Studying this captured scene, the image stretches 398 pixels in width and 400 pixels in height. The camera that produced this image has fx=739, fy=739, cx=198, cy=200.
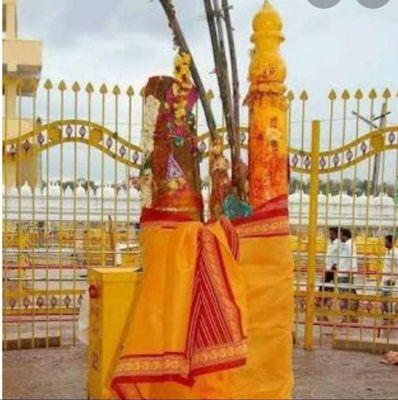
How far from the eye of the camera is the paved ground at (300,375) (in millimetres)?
5344

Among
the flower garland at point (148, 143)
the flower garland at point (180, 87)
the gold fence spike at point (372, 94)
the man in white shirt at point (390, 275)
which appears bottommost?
the man in white shirt at point (390, 275)

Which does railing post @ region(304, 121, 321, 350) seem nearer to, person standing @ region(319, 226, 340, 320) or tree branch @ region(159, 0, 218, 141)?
person standing @ region(319, 226, 340, 320)

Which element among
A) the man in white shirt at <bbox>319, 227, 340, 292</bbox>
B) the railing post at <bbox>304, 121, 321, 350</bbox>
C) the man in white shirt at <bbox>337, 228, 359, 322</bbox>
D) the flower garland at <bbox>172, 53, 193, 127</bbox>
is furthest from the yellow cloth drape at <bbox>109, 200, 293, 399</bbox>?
the man in white shirt at <bbox>319, 227, 340, 292</bbox>

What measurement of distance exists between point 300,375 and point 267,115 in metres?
2.50

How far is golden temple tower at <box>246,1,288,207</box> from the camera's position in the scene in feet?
14.2

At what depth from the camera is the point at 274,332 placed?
427 cm

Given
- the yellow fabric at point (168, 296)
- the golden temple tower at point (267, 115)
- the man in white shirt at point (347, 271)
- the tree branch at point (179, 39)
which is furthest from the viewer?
the man in white shirt at point (347, 271)

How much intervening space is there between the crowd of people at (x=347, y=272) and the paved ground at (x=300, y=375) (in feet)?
1.98

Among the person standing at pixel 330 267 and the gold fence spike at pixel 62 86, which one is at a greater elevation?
the gold fence spike at pixel 62 86

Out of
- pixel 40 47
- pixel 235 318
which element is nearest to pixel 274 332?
pixel 235 318

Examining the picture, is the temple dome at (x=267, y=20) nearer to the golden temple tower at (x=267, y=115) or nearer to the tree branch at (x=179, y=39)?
the golden temple tower at (x=267, y=115)

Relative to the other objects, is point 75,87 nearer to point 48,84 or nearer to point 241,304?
point 48,84

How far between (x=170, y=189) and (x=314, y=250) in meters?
2.92

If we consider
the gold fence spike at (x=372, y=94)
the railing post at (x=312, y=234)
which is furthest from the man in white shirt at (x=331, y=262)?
the gold fence spike at (x=372, y=94)
